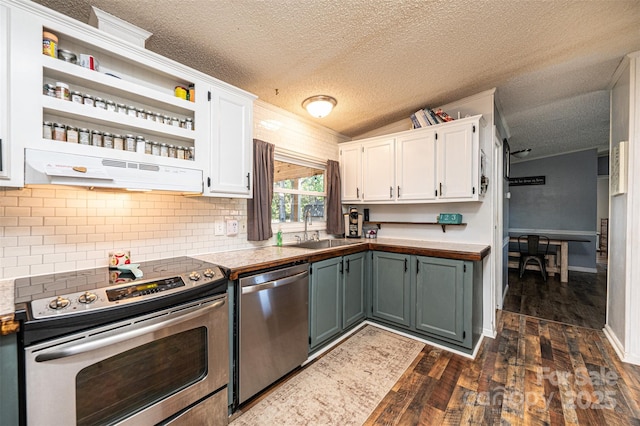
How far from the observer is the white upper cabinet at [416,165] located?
278 cm

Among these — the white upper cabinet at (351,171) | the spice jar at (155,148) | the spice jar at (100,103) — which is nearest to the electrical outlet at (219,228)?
the spice jar at (155,148)

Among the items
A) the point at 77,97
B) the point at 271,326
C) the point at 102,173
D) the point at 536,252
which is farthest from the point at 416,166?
the point at 536,252

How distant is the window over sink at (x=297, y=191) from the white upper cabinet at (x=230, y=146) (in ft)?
2.48

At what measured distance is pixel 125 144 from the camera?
60.6 inches

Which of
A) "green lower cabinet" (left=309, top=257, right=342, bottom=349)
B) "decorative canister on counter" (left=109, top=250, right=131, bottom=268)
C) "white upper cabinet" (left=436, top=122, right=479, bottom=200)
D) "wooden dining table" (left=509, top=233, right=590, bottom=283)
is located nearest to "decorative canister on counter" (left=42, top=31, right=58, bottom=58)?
"decorative canister on counter" (left=109, top=250, right=131, bottom=268)

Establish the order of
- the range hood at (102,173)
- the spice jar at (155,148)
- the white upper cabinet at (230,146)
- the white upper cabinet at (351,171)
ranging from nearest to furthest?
the range hood at (102,173) < the spice jar at (155,148) < the white upper cabinet at (230,146) < the white upper cabinet at (351,171)

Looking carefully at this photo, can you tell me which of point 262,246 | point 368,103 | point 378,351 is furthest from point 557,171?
point 262,246

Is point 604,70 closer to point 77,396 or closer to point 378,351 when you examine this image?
point 378,351

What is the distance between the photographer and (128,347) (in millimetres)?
1197

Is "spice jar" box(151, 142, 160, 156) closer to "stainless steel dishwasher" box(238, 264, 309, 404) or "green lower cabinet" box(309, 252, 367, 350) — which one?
"stainless steel dishwasher" box(238, 264, 309, 404)

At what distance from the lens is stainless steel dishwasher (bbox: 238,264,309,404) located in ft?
5.65

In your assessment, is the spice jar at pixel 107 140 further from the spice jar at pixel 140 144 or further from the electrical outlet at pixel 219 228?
the electrical outlet at pixel 219 228

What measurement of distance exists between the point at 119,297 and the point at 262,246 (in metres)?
1.50

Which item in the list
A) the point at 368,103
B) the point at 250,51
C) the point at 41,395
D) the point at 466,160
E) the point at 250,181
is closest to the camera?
the point at 41,395
